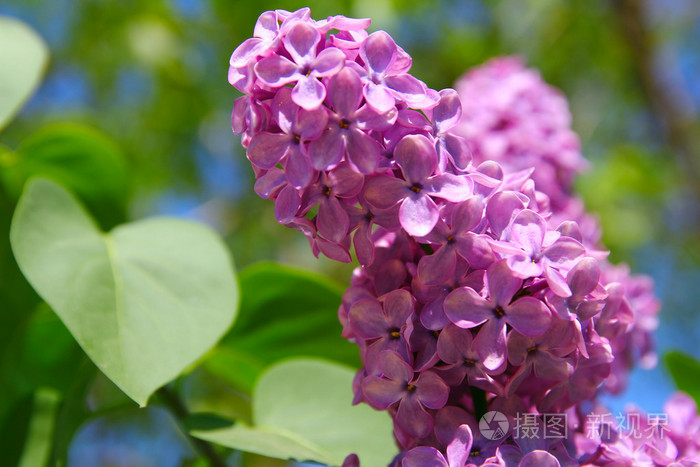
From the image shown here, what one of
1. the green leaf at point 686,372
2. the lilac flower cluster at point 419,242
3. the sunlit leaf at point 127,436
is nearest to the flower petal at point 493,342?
the lilac flower cluster at point 419,242

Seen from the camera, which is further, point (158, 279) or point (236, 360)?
point (236, 360)

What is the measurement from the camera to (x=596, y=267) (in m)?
0.46

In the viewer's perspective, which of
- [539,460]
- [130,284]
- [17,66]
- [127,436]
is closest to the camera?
[539,460]

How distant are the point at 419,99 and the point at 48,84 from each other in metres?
2.87

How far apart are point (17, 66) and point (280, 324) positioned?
44 centimetres

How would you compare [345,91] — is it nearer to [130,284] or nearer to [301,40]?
[301,40]

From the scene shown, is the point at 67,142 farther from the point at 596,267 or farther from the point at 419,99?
the point at 596,267

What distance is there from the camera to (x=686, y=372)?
71 centimetres

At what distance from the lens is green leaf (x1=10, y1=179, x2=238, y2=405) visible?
515 mm

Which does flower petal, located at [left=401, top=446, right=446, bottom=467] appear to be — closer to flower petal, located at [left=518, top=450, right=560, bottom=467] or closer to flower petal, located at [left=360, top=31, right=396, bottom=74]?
A: flower petal, located at [left=518, top=450, right=560, bottom=467]

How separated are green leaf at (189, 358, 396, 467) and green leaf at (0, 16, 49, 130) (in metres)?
0.40

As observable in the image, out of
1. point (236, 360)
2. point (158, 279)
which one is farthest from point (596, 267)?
point (236, 360)

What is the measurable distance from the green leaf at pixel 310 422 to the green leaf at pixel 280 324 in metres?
0.14

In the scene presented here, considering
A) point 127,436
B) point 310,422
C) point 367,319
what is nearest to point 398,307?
point 367,319
